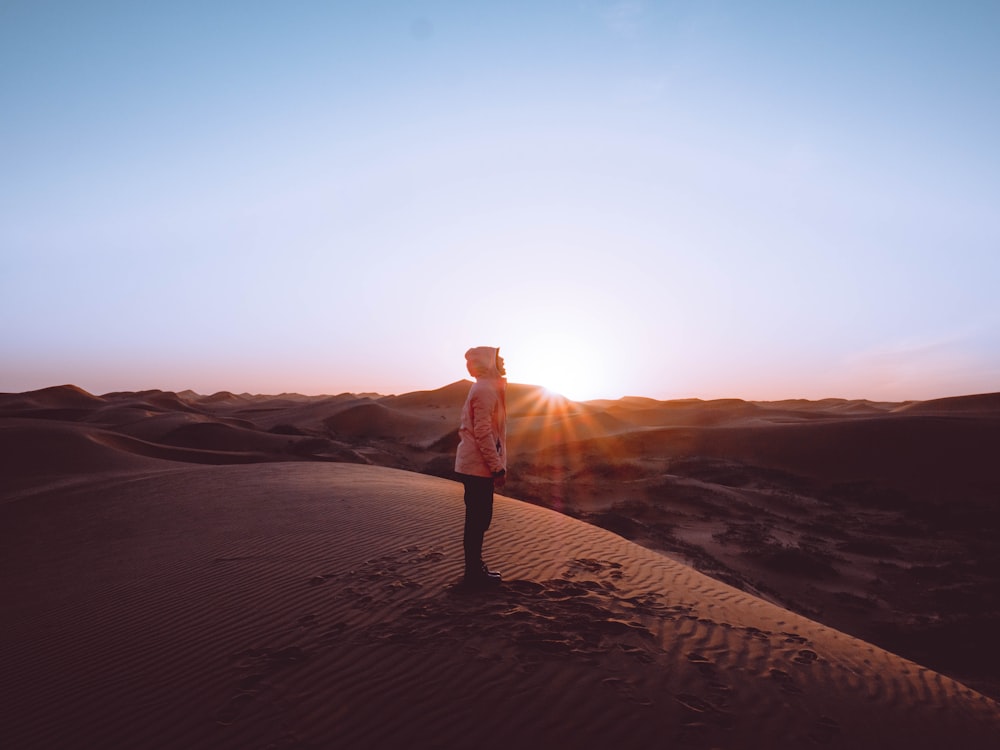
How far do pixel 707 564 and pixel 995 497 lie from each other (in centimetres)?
1284

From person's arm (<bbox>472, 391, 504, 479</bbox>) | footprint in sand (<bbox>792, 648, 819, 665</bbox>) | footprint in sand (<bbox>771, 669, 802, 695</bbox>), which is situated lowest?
footprint in sand (<bbox>792, 648, 819, 665</bbox>)

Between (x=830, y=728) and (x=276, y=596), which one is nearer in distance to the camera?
(x=830, y=728)

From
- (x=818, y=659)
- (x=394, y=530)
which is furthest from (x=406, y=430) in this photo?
(x=818, y=659)

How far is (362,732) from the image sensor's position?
3.45 meters

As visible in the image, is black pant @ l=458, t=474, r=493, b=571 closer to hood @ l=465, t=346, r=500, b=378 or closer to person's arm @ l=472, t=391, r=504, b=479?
person's arm @ l=472, t=391, r=504, b=479

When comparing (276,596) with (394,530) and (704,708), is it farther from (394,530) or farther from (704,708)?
(704,708)

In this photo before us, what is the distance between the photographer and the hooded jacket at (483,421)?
213 inches

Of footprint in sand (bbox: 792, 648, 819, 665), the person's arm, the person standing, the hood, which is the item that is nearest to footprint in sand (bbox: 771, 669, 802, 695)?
A: footprint in sand (bbox: 792, 648, 819, 665)

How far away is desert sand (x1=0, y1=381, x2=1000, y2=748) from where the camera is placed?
3682 millimetres

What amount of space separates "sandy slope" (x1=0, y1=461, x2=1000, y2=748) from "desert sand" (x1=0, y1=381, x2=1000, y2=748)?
0.08ft

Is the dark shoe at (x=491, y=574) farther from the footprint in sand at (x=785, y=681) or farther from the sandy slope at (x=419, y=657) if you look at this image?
the footprint in sand at (x=785, y=681)

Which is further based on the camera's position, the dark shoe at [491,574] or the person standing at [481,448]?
the dark shoe at [491,574]

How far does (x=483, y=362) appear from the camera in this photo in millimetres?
5633

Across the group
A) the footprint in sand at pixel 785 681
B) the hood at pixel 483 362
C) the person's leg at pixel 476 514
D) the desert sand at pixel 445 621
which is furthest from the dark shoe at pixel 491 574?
the footprint in sand at pixel 785 681
